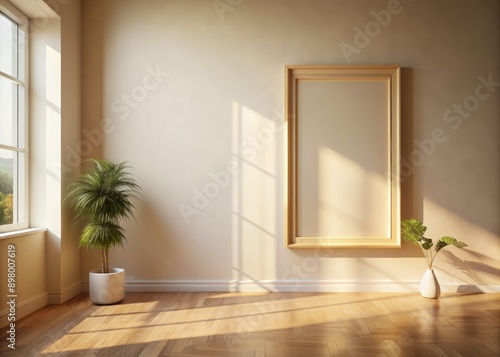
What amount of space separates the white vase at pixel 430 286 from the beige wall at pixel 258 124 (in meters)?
0.22

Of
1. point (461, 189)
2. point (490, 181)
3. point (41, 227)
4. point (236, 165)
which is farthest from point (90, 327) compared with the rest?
point (490, 181)

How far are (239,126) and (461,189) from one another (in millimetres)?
2426

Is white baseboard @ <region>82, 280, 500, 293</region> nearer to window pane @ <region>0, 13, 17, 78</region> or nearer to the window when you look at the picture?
the window

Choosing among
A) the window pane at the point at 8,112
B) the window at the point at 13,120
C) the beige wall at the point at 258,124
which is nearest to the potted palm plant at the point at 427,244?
the beige wall at the point at 258,124

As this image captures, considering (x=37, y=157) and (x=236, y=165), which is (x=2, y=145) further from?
(x=236, y=165)

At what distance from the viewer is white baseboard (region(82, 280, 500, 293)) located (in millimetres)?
4773

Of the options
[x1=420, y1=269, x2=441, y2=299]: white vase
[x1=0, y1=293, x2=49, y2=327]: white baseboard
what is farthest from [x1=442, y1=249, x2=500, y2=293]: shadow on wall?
[x1=0, y1=293, x2=49, y2=327]: white baseboard

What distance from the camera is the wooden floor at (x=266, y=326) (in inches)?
122

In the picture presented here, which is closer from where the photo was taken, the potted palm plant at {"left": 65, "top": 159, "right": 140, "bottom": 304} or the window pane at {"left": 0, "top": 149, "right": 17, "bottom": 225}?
the window pane at {"left": 0, "top": 149, "right": 17, "bottom": 225}

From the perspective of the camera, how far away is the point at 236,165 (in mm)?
4809

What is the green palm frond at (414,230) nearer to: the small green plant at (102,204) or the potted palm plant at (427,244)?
the potted palm plant at (427,244)

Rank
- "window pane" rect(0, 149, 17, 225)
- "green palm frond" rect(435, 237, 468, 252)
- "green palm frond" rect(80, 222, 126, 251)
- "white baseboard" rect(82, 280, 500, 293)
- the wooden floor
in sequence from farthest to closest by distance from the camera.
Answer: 1. "white baseboard" rect(82, 280, 500, 293)
2. "green palm frond" rect(435, 237, 468, 252)
3. "green palm frond" rect(80, 222, 126, 251)
4. "window pane" rect(0, 149, 17, 225)
5. the wooden floor

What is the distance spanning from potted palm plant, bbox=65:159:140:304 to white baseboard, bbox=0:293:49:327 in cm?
42

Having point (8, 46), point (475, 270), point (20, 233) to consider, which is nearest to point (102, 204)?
point (20, 233)
